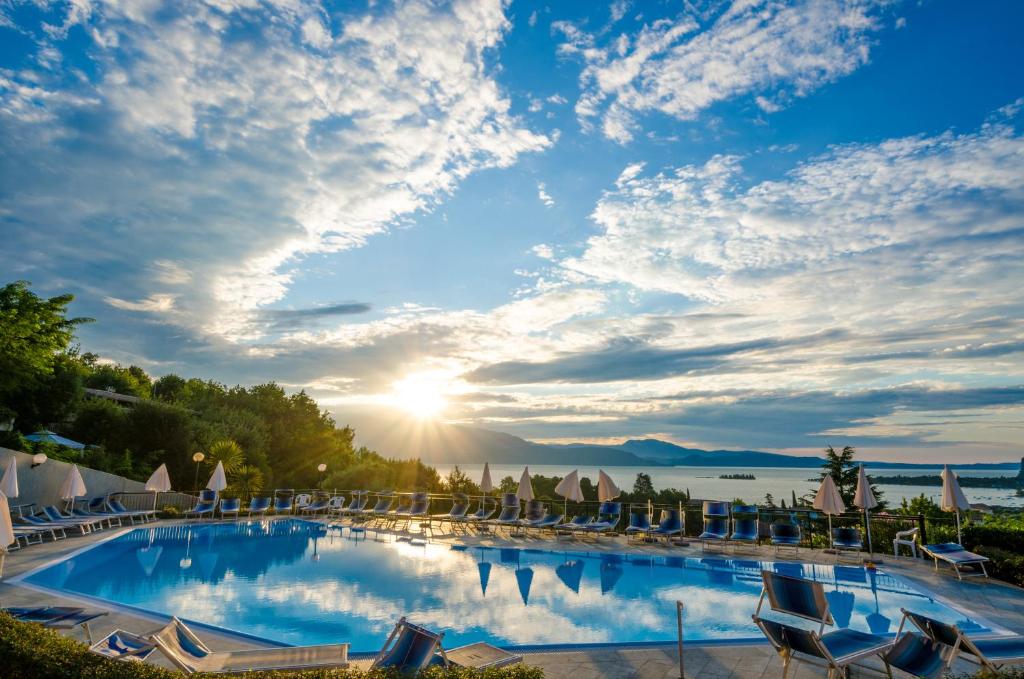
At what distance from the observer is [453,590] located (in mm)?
9578

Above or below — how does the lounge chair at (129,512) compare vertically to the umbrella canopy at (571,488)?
below

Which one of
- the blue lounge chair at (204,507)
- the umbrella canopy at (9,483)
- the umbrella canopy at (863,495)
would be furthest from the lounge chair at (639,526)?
the umbrella canopy at (9,483)

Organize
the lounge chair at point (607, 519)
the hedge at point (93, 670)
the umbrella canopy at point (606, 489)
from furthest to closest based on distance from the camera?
the umbrella canopy at point (606, 489) < the lounge chair at point (607, 519) < the hedge at point (93, 670)

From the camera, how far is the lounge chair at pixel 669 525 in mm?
13555

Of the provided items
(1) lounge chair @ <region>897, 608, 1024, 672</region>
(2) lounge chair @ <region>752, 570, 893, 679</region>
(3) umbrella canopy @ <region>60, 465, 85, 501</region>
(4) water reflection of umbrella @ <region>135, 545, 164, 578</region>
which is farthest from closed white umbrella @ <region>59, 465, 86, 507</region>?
(1) lounge chair @ <region>897, 608, 1024, 672</region>

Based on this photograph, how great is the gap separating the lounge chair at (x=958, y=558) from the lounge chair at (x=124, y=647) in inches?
452

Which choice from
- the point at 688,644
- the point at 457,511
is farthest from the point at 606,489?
the point at 688,644

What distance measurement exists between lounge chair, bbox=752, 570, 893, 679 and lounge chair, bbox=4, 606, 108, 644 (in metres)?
6.31

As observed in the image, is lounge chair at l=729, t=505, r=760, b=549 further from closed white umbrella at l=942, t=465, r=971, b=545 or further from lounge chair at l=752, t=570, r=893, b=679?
lounge chair at l=752, t=570, r=893, b=679

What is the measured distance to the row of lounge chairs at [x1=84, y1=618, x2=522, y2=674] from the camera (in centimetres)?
437

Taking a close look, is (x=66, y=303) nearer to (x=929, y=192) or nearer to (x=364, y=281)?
(x=364, y=281)

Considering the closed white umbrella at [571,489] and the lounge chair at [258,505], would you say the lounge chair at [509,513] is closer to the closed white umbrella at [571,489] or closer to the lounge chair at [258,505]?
the closed white umbrella at [571,489]

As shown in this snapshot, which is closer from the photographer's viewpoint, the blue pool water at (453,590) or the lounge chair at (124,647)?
the lounge chair at (124,647)

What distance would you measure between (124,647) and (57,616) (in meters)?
1.66
